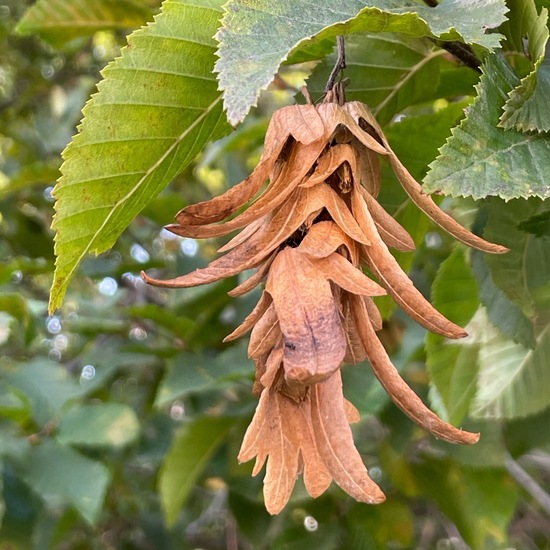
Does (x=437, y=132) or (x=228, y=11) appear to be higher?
(x=228, y=11)

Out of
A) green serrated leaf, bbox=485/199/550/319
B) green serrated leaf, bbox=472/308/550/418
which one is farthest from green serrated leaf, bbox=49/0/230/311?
green serrated leaf, bbox=472/308/550/418

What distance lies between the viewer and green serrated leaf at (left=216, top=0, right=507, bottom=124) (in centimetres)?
56

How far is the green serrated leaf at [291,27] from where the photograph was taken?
0.56 meters

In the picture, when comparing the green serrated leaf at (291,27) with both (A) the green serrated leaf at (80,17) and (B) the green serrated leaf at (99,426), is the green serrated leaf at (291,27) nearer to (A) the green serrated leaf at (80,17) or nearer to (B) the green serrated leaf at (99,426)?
(A) the green serrated leaf at (80,17)

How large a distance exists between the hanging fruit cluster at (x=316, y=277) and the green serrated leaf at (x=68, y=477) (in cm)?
116

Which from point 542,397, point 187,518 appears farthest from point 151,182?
point 187,518

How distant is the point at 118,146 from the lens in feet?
2.30

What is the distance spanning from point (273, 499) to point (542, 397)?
0.81 meters

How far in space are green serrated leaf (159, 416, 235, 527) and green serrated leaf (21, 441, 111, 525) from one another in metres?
0.17

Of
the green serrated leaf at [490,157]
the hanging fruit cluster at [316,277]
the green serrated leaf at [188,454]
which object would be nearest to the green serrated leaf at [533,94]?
the green serrated leaf at [490,157]

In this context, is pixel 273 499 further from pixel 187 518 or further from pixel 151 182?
pixel 187 518

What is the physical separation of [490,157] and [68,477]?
144 cm

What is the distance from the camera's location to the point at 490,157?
598mm

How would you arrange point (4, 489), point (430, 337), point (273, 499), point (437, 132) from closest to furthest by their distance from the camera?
point (273, 499)
point (437, 132)
point (430, 337)
point (4, 489)
